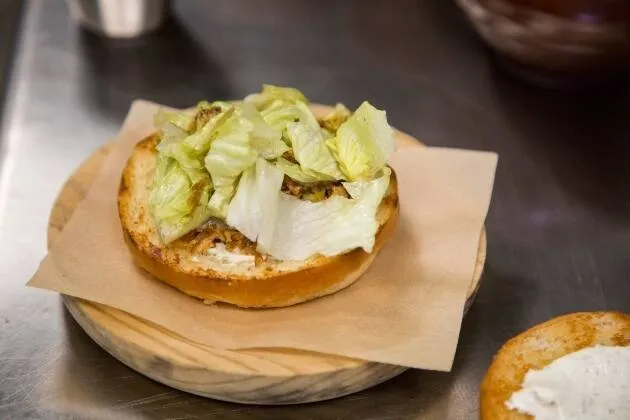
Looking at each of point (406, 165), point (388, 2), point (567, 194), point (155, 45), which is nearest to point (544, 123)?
point (567, 194)

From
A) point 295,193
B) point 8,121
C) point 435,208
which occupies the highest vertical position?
point 295,193

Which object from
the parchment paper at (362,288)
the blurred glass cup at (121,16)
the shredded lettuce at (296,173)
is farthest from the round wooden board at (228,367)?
the blurred glass cup at (121,16)

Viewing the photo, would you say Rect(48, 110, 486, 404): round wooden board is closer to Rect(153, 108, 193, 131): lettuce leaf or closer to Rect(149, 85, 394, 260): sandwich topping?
Rect(149, 85, 394, 260): sandwich topping

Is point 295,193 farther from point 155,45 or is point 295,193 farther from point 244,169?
point 155,45

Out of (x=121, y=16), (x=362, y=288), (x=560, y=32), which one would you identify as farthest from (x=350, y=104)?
(x=362, y=288)

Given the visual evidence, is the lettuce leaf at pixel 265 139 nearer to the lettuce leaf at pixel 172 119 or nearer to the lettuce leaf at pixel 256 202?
the lettuce leaf at pixel 256 202

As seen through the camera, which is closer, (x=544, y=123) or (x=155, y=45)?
(x=544, y=123)

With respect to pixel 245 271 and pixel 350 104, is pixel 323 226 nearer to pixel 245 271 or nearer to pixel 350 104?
pixel 245 271
